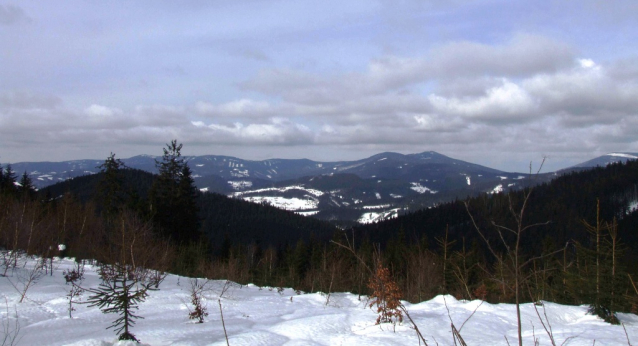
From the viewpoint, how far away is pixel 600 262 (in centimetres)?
1384

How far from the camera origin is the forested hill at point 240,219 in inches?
4870

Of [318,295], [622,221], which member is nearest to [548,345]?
[318,295]

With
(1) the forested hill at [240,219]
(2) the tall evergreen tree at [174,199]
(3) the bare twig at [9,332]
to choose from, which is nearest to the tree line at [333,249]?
(2) the tall evergreen tree at [174,199]

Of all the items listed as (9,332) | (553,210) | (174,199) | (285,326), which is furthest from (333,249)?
(553,210)

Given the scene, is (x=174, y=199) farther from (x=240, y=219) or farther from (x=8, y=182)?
(x=240, y=219)

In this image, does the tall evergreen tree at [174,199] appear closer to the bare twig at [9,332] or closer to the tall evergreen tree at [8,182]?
the tall evergreen tree at [8,182]

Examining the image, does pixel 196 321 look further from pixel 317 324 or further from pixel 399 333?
pixel 399 333

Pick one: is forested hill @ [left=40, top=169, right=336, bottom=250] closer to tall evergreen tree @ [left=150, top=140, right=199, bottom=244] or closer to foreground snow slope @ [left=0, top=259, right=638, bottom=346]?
tall evergreen tree @ [left=150, top=140, right=199, bottom=244]

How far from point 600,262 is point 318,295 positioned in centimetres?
1349

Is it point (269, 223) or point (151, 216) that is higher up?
point (151, 216)

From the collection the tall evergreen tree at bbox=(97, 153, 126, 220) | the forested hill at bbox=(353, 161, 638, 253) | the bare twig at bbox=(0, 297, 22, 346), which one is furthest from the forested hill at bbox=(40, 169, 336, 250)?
the bare twig at bbox=(0, 297, 22, 346)

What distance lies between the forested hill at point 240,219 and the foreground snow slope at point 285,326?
101 metres

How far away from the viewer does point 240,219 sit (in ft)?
460

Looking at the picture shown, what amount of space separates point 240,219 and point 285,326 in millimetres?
130832
